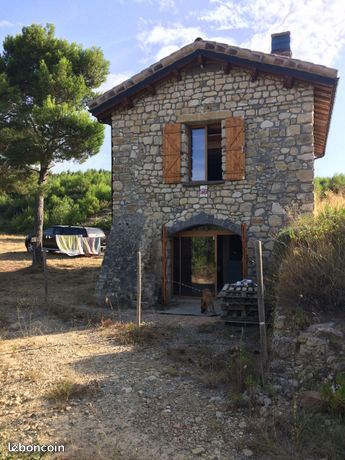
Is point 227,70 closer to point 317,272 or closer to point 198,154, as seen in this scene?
point 198,154

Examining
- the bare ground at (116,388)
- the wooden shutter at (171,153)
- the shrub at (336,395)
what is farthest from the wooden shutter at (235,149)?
the shrub at (336,395)

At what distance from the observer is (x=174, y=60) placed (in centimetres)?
1007

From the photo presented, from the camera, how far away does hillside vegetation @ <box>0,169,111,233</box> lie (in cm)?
2694

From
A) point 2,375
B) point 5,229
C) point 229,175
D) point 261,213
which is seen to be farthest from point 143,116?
point 5,229

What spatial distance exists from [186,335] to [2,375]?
10.2 ft

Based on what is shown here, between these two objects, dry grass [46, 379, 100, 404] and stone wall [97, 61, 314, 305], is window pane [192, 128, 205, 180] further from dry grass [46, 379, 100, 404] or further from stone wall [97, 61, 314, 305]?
dry grass [46, 379, 100, 404]

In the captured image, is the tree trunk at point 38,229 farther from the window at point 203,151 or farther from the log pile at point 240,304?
the log pile at point 240,304

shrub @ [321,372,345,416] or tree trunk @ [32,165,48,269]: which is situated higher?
tree trunk @ [32,165,48,269]

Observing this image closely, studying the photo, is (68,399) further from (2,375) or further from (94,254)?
(94,254)

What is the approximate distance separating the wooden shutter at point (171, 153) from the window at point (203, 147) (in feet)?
1.80

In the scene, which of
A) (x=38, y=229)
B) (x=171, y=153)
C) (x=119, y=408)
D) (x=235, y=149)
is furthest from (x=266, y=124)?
(x=38, y=229)

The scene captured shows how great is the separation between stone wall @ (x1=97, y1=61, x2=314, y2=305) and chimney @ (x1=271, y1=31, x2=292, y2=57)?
2.53 metres

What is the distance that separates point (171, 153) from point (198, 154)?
2.50ft

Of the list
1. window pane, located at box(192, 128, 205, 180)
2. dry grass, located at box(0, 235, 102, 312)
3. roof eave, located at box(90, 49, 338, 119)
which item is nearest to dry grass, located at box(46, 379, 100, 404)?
dry grass, located at box(0, 235, 102, 312)
